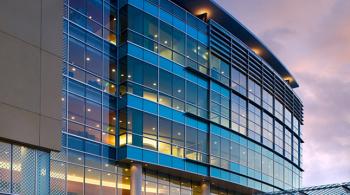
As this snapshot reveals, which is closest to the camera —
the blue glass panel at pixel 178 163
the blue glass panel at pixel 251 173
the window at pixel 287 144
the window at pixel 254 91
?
the blue glass panel at pixel 178 163

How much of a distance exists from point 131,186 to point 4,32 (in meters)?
15.9

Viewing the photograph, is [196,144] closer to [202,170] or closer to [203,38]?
[202,170]

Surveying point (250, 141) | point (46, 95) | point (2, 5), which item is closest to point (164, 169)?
point (250, 141)

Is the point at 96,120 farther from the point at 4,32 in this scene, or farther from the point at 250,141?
the point at 250,141

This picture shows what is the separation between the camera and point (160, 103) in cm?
3344

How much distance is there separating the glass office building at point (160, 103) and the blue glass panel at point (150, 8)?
0.20ft

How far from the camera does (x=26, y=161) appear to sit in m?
17.7

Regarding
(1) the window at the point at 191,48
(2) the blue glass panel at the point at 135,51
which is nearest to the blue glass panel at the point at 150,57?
(2) the blue glass panel at the point at 135,51

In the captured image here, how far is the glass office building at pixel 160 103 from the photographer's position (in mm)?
28797

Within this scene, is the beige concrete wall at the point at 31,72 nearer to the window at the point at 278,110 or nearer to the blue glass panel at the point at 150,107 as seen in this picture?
the blue glass panel at the point at 150,107

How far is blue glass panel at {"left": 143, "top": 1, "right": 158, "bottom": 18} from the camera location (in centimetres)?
3353

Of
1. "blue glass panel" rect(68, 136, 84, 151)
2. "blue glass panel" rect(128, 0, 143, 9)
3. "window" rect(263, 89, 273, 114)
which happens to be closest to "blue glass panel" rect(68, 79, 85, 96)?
"blue glass panel" rect(68, 136, 84, 151)

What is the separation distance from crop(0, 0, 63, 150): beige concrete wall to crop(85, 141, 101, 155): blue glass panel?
32.9 ft

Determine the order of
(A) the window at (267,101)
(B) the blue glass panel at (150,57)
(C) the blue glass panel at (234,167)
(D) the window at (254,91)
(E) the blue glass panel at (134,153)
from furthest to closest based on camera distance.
→ (A) the window at (267,101) → (D) the window at (254,91) → (C) the blue glass panel at (234,167) → (B) the blue glass panel at (150,57) → (E) the blue glass panel at (134,153)
